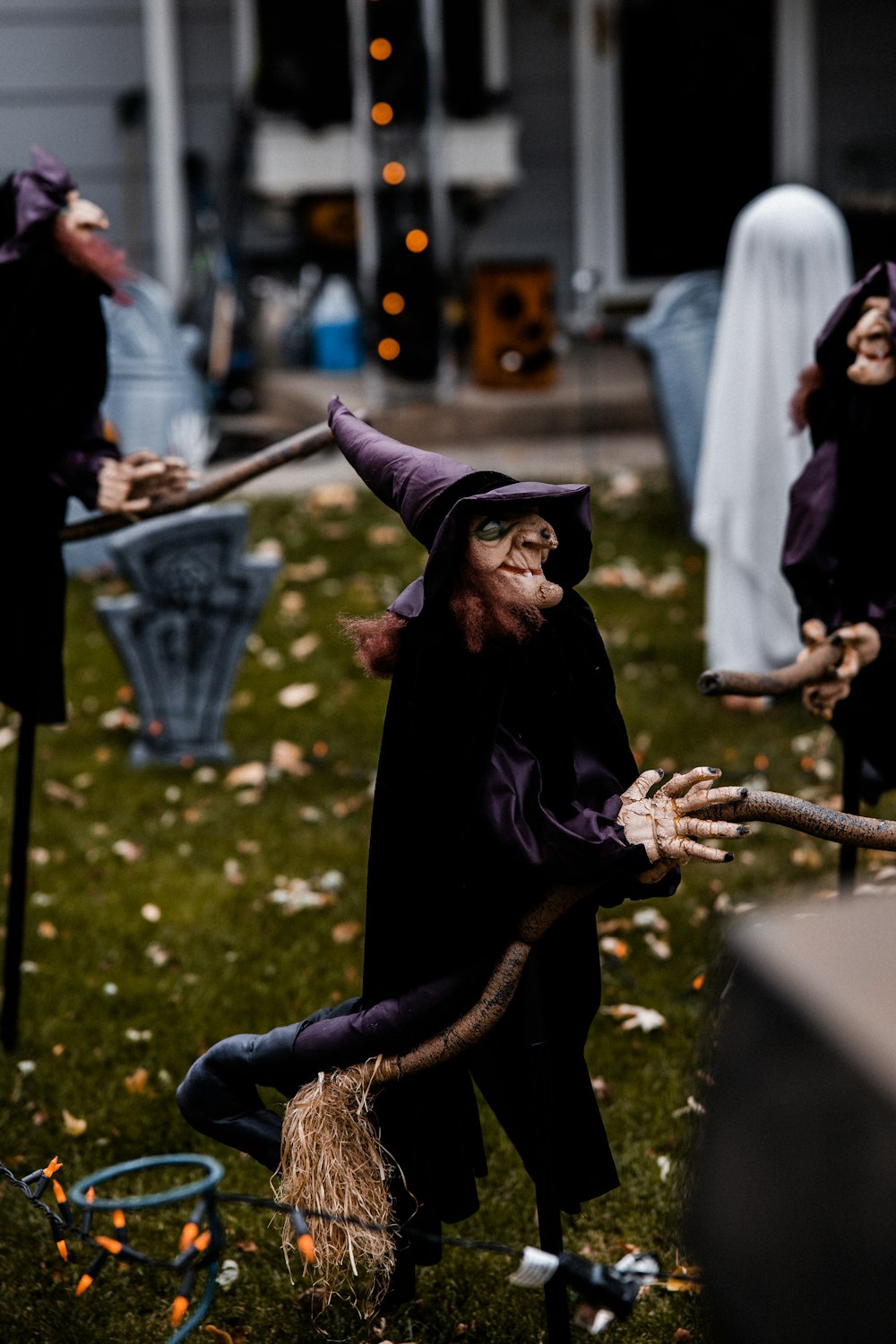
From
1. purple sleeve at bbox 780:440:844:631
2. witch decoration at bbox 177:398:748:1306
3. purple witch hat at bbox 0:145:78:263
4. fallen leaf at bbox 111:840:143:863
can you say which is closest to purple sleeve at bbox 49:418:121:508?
purple witch hat at bbox 0:145:78:263

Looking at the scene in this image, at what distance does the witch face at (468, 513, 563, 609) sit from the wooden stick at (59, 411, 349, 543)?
0.85m

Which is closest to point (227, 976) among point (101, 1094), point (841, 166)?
point (101, 1094)

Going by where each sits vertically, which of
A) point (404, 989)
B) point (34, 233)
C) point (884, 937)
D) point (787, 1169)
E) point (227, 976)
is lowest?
point (227, 976)

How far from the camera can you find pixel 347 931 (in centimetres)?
491

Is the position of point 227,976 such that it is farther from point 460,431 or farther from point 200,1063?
point 460,431

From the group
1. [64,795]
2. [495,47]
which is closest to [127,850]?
[64,795]

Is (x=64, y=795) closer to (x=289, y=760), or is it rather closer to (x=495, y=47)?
(x=289, y=760)

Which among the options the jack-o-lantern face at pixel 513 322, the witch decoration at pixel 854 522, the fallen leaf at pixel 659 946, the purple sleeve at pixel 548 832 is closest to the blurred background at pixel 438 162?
the jack-o-lantern face at pixel 513 322

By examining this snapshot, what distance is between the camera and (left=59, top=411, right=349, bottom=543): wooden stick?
3596 mm

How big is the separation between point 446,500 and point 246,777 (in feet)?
12.0

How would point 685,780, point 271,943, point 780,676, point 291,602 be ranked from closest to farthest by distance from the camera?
point 685,780 → point 780,676 → point 271,943 → point 291,602

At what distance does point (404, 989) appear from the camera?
2775mm

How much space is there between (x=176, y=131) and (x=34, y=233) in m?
8.08

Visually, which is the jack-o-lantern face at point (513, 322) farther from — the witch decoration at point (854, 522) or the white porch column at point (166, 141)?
the witch decoration at point (854, 522)
